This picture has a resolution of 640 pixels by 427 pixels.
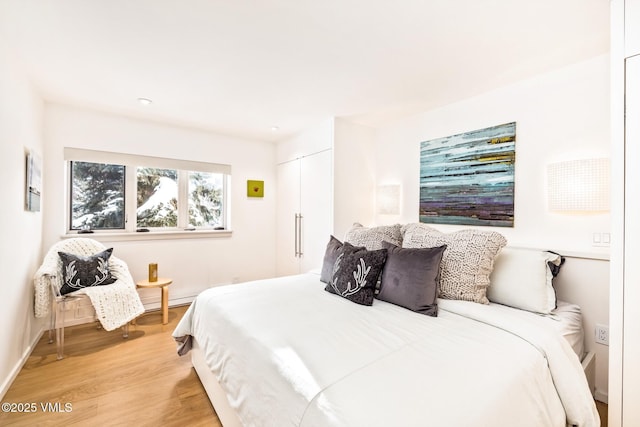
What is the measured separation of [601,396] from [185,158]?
448 centimetres

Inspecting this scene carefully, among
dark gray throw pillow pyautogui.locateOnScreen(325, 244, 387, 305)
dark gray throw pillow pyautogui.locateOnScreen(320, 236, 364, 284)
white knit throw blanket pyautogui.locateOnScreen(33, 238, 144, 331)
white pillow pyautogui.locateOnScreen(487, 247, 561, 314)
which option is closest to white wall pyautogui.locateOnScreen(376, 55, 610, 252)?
white pillow pyautogui.locateOnScreen(487, 247, 561, 314)

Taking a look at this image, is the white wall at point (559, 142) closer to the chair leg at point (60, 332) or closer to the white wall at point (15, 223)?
the white wall at point (15, 223)

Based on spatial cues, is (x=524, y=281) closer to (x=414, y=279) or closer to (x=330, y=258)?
(x=414, y=279)

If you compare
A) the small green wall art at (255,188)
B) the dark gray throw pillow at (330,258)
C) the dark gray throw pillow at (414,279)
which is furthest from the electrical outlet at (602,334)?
the small green wall art at (255,188)

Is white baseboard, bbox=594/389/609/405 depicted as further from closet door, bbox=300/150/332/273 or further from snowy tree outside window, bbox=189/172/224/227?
snowy tree outside window, bbox=189/172/224/227

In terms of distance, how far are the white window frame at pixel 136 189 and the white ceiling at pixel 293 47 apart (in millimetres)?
629

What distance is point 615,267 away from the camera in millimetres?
1453

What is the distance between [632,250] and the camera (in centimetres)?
140

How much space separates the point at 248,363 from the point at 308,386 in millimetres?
430

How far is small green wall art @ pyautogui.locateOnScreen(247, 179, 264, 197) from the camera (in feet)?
14.3

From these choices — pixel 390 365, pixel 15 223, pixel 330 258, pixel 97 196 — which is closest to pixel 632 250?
pixel 390 365

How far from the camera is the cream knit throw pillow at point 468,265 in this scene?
6.22 feet

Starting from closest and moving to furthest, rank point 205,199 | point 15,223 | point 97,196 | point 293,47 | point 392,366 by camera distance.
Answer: point 392,366, point 293,47, point 15,223, point 97,196, point 205,199

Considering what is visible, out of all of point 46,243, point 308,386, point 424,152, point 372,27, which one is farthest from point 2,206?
point 424,152
